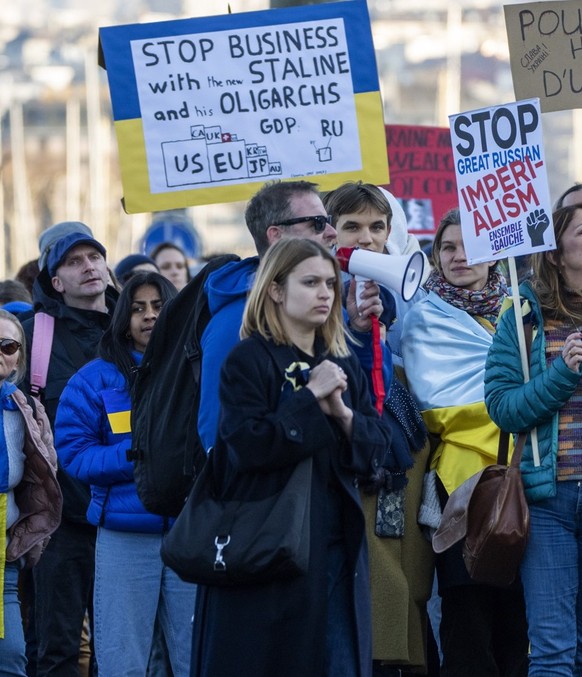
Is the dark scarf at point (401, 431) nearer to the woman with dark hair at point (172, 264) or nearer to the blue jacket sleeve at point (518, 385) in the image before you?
the blue jacket sleeve at point (518, 385)

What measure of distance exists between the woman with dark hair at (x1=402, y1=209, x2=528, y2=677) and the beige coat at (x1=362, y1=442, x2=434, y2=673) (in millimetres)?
88

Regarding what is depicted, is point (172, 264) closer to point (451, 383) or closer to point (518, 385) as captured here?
point (451, 383)

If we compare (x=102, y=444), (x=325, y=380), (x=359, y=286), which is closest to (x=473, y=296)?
(x=359, y=286)

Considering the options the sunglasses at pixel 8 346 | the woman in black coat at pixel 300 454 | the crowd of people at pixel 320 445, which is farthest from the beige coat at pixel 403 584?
the sunglasses at pixel 8 346

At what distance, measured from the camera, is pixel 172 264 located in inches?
451

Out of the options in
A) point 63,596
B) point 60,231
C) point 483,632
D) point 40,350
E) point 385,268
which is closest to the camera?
point 385,268

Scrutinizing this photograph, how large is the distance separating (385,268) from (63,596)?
242 cm

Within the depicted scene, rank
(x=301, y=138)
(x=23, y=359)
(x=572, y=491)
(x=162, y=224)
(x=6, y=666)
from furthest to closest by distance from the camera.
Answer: (x=162, y=224), (x=301, y=138), (x=23, y=359), (x=6, y=666), (x=572, y=491)

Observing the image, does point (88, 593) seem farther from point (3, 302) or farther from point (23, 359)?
point (3, 302)

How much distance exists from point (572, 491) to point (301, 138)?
234 cm

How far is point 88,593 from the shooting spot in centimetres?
Result: 719

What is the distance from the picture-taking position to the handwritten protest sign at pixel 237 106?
23.2ft

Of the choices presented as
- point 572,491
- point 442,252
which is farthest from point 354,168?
point 572,491

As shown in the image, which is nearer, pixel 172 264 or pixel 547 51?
pixel 547 51
